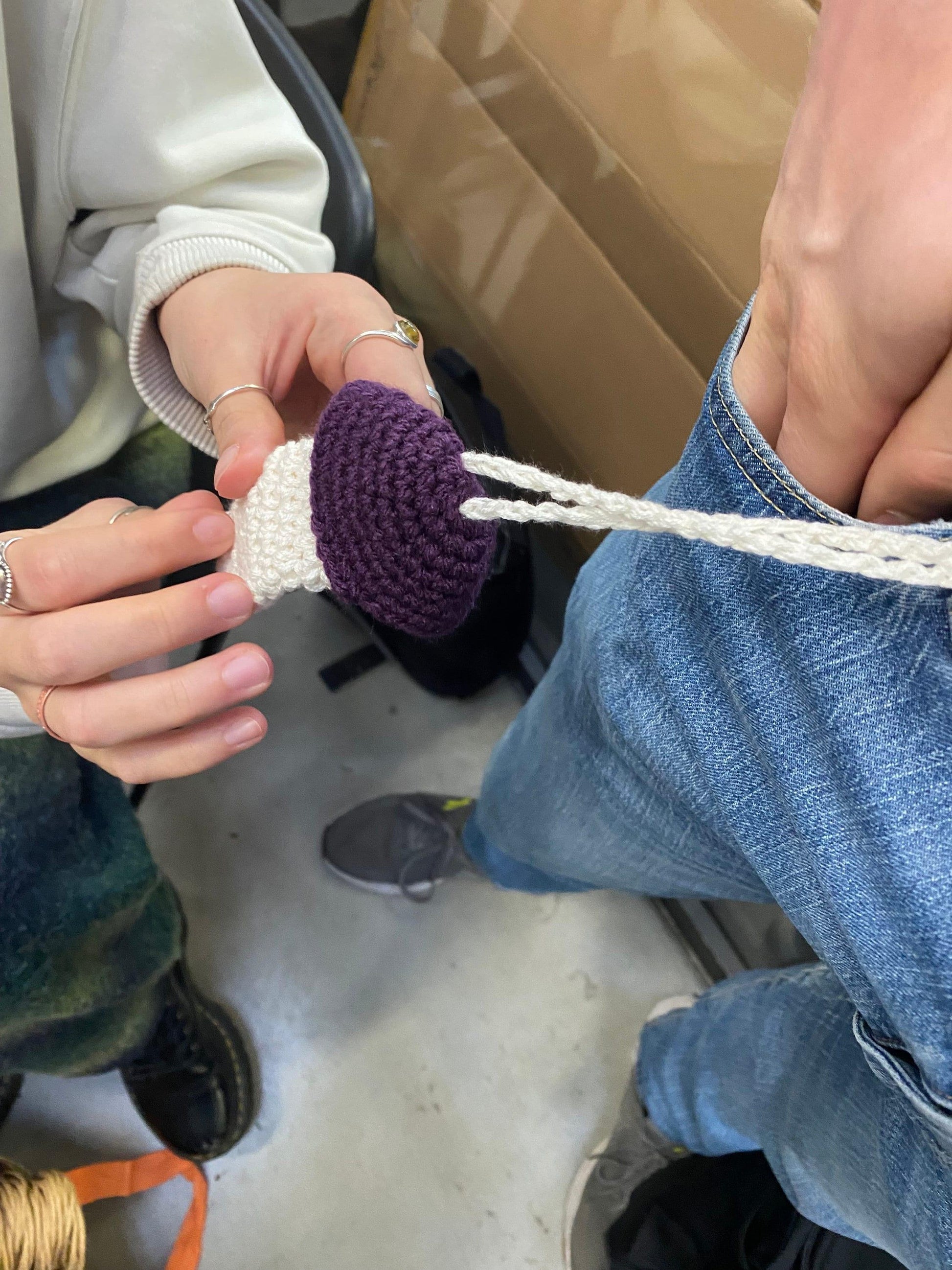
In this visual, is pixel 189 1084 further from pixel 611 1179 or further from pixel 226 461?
pixel 226 461

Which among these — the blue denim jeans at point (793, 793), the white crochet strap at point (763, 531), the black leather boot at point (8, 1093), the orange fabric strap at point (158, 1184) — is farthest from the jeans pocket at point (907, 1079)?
the black leather boot at point (8, 1093)

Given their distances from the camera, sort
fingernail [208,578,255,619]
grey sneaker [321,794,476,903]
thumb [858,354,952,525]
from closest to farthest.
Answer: thumb [858,354,952,525] < fingernail [208,578,255,619] < grey sneaker [321,794,476,903]

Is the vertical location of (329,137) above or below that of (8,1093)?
above

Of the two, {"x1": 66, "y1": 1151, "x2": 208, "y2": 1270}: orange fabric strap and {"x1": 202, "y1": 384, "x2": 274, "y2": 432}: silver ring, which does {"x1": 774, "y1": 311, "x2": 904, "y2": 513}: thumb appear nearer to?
{"x1": 202, "y1": 384, "x2": 274, "y2": 432}: silver ring

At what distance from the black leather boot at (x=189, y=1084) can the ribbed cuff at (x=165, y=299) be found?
541 mm

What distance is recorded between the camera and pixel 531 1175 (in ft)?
2.73

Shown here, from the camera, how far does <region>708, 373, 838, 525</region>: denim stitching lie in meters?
0.30

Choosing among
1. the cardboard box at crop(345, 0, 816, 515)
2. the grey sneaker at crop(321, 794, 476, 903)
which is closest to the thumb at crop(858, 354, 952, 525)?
the cardboard box at crop(345, 0, 816, 515)

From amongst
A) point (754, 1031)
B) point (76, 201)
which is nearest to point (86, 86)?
point (76, 201)

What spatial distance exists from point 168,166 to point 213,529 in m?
0.28

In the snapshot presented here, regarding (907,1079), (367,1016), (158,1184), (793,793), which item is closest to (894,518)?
(793,793)

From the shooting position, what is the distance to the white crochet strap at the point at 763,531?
26 cm

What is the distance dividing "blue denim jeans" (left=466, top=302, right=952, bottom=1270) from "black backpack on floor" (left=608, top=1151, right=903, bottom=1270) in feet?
0.41

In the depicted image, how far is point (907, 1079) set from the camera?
14.0 inches
